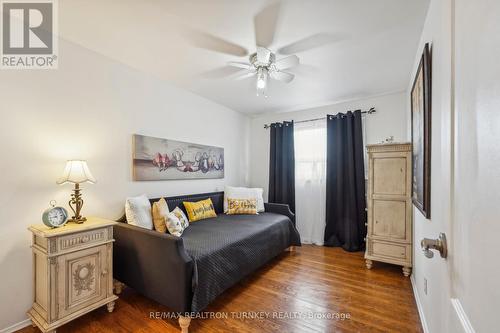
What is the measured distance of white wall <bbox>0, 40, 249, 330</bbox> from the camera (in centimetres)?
176

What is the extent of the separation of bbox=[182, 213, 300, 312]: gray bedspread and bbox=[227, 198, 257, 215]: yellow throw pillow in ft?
0.56

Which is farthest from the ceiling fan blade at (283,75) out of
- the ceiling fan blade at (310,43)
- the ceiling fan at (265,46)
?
the ceiling fan blade at (310,43)

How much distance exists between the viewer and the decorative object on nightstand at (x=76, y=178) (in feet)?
6.22

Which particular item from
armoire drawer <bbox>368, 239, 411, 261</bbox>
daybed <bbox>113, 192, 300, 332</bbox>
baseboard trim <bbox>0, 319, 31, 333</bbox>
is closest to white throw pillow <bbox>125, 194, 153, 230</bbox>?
daybed <bbox>113, 192, 300, 332</bbox>

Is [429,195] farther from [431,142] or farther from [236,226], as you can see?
[236,226]

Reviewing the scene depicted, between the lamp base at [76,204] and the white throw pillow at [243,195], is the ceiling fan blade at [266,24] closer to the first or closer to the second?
the lamp base at [76,204]

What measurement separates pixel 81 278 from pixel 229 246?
4.02 feet

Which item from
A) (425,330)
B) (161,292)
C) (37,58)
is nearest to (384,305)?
(425,330)

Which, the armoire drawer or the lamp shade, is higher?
the lamp shade

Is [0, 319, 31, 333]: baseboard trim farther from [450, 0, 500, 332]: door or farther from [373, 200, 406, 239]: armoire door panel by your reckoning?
[373, 200, 406, 239]: armoire door panel

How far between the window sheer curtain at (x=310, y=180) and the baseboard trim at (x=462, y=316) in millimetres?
3297

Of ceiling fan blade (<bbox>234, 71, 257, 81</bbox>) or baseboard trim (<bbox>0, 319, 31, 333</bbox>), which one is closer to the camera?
baseboard trim (<bbox>0, 319, 31, 333</bbox>)

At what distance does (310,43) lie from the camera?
2.11 metres

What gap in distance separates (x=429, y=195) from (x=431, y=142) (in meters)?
0.36
